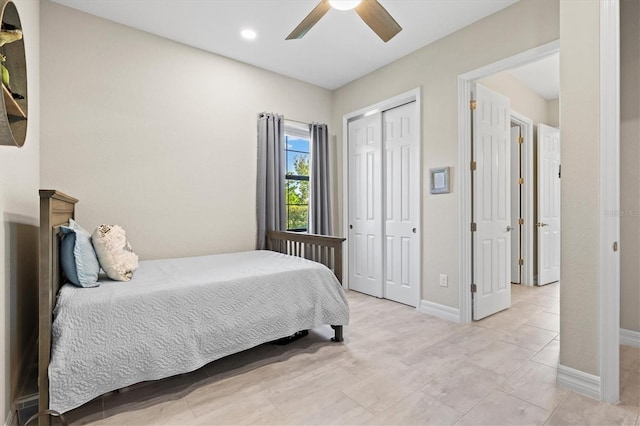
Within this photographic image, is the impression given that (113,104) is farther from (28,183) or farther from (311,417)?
(311,417)

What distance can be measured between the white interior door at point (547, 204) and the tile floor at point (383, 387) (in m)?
2.04

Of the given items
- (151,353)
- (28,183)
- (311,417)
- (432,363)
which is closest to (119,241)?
(28,183)

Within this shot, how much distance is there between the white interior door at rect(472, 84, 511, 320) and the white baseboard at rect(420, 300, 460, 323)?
0.19 m

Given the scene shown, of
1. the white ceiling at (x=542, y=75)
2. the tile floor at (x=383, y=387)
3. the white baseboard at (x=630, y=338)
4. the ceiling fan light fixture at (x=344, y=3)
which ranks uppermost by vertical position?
the white ceiling at (x=542, y=75)

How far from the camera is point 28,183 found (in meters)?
1.99

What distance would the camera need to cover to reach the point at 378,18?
2033 mm

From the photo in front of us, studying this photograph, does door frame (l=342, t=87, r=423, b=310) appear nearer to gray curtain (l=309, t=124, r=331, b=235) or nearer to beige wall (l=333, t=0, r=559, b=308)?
beige wall (l=333, t=0, r=559, b=308)

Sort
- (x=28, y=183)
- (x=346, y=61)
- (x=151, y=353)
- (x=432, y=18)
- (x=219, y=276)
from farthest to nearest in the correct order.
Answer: (x=346, y=61)
(x=432, y=18)
(x=219, y=276)
(x=28, y=183)
(x=151, y=353)

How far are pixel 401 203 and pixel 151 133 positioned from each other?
2684 mm

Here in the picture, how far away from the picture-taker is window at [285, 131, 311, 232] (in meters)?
4.14

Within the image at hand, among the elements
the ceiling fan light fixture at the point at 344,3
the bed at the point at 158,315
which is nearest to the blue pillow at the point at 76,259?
the bed at the point at 158,315

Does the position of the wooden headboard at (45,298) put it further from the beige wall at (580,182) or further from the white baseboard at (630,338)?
the white baseboard at (630,338)

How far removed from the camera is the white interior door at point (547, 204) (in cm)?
436

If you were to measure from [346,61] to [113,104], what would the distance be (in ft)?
7.84
